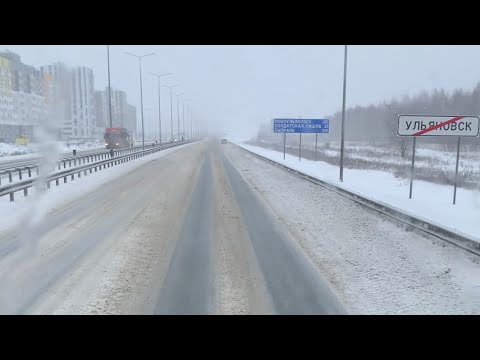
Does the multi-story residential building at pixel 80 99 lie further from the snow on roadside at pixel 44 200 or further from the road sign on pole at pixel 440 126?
the road sign on pole at pixel 440 126

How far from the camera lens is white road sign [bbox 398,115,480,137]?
39.0ft

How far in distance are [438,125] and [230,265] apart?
31.7ft

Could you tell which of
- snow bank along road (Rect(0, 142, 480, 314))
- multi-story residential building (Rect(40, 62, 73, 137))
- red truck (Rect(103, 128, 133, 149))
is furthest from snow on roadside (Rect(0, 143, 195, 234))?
red truck (Rect(103, 128, 133, 149))

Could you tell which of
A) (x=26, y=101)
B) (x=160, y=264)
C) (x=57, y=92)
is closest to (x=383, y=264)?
(x=160, y=264)

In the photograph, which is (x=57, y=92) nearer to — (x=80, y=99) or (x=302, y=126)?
(x=80, y=99)

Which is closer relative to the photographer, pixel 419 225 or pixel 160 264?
pixel 160 264

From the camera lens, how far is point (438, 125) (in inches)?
485

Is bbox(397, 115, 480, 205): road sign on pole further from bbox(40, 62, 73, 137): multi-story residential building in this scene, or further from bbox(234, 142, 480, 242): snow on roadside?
bbox(40, 62, 73, 137): multi-story residential building

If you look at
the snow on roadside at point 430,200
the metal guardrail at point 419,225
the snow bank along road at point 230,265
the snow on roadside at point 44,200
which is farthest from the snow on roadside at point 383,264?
the snow on roadside at point 44,200

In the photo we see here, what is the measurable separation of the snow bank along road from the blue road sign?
24.7 m
